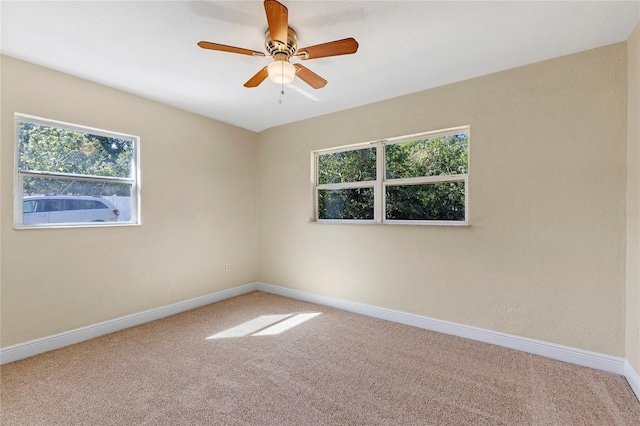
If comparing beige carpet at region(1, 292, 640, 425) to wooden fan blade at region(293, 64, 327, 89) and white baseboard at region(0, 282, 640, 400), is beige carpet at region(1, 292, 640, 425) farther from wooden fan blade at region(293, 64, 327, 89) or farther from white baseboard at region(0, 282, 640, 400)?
wooden fan blade at region(293, 64, 327, 89)

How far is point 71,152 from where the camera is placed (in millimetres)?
2730

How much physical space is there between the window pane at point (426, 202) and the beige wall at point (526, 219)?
158 millimetres

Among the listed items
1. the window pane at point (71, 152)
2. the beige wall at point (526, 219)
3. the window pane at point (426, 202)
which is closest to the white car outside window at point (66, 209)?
the window pane at point (71, 152)

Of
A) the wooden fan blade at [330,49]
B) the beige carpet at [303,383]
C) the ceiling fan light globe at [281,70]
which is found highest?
the wooden fan blade at [330,49]

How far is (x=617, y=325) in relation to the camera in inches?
86.2

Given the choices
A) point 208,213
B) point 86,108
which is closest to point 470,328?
point 208,213

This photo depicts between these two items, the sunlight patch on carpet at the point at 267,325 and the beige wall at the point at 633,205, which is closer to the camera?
the beige wall at the point at 633,205

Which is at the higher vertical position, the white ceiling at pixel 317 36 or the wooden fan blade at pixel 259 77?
the white ceiling at pixel 317 36

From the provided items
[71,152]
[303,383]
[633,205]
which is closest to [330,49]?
[303,383]

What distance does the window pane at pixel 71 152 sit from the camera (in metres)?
2.49

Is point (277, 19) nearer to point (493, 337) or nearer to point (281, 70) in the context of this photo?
point (281, 70)

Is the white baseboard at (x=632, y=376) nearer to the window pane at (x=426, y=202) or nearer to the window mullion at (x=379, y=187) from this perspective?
the window pane at (x=426, y=202)

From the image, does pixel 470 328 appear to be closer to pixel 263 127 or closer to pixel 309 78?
pixel 309 78

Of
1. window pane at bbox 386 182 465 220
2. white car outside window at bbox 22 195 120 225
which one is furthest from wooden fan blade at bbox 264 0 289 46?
white car outside window at bbox 22 195 120 225
